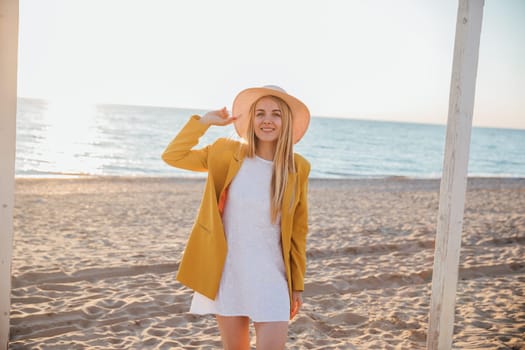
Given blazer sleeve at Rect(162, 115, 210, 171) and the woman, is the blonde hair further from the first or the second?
blazer sleeve at Rect(162, 115, 210, 171)

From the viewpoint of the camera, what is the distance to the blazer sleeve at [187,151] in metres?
2.56

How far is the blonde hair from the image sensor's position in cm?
248

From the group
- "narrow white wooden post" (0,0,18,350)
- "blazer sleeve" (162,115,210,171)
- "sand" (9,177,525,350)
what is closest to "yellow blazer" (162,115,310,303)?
"blazer sleeve" (162,115,210,171)

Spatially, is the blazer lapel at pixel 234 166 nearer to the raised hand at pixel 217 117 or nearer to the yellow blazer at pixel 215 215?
the yellow blazer at pixel 215 215

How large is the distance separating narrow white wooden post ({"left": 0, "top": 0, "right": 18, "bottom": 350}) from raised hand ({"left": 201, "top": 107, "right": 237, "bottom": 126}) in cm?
122

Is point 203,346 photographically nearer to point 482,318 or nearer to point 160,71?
point 482,318

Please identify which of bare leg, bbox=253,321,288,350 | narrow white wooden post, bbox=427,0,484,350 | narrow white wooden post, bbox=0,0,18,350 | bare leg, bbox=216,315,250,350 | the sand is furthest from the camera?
the sand

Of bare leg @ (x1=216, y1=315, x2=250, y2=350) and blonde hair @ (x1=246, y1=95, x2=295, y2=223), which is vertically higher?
blonde hair @ (x1=246, y1=95, x2=295, y2=223)

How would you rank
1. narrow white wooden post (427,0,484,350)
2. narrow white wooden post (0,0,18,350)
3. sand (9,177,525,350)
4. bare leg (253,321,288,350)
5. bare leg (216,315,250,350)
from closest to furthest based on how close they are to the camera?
bare leg (253,321,288,350), bare leg (216,315,250,350), narrow white wooden post (0,0,18,350), narrow white wooden post (427,0,484,350), sand (9,177,525,350)

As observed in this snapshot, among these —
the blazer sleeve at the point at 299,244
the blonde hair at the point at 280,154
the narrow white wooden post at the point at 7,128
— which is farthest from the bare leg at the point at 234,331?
the narrow white wooden post at the point at 7,128

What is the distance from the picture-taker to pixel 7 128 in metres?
2.93

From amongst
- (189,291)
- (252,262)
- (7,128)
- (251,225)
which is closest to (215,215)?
(251,225)

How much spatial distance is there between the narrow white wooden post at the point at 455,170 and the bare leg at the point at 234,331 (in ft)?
5.07

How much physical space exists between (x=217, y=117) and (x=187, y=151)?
0.26 m
